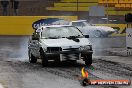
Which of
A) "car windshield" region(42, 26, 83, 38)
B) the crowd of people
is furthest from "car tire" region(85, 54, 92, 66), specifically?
the crowd of people

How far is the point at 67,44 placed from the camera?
15.8 m

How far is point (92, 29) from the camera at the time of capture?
3600 centimetres

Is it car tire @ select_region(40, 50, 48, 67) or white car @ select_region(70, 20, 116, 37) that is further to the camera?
white car @ select_region(70, 20, 116, 37)

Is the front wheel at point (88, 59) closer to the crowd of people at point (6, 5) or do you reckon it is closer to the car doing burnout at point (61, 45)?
the car doing burnout at point (61, 45)

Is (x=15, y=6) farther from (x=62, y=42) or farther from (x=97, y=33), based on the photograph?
(x=62, y=42)

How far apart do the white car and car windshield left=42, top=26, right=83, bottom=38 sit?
17855mm

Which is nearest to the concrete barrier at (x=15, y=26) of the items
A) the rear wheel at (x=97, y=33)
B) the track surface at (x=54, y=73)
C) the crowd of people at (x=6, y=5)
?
the rear wheel at (x=97, y=33)

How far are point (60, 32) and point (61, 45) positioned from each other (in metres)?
1.45

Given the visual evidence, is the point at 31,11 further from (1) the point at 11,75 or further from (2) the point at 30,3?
(1) the point at 11,75

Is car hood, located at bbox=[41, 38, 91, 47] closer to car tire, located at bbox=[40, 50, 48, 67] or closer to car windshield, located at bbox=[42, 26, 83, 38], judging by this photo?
car tire, located at bbox=[40, 50, 48, 67]

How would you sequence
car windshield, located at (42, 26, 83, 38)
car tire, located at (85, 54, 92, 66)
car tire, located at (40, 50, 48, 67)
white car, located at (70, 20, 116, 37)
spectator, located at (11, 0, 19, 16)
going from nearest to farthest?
car tire, located at (40, 50, 48, 67)
car tire, located at (85, 54, 92, 66)
car windshield, located at (42, 26, 83, 38)
white car, located at (70, 20, 116, 37)
spectator, located at (11, 0, 19, 16)

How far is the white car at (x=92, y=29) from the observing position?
1401 inches

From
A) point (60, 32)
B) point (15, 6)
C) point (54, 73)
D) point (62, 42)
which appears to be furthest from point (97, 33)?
point (54, 73)

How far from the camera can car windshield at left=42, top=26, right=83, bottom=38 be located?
55.4 ft
